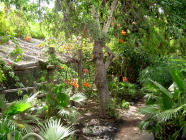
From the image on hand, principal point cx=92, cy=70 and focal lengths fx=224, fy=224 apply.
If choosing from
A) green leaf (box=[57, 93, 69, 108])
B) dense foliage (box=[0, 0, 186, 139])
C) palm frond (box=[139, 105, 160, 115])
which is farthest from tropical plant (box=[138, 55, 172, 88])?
green leaf (box=[57, 93, 69, 108])

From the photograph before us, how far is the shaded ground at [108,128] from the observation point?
631cm

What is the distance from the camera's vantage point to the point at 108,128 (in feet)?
22.7

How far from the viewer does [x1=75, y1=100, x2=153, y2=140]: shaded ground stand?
6.31m

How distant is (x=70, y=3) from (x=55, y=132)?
4769 millimetres

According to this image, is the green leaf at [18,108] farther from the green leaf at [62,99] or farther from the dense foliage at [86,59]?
the green leaf at [62,99]

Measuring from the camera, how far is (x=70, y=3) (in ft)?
22.4

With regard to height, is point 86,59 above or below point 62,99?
above

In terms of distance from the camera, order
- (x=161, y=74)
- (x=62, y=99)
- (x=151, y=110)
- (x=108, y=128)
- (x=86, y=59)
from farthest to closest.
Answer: (x=86, y=59) < (x=161, y=74) < (x=108, y=128) < (x=62, y=99) < (x=151, y=110)

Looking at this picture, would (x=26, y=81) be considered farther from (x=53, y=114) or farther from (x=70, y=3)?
(x=70, y=3)

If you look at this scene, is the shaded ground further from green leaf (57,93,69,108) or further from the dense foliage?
green leaf (57,93,69,108)

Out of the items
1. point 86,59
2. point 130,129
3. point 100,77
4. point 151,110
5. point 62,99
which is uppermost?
point 86,59

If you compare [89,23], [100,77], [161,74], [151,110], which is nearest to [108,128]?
[100,77]

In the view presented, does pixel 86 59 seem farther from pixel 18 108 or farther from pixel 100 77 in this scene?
pixel 18 108

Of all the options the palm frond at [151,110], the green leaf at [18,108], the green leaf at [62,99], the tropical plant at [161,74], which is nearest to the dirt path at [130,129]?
the palm frond at [151,110]
